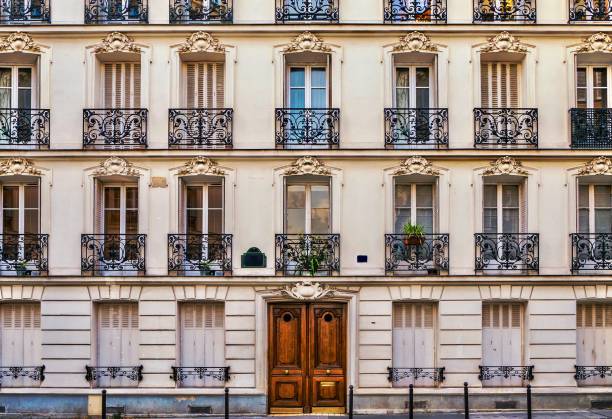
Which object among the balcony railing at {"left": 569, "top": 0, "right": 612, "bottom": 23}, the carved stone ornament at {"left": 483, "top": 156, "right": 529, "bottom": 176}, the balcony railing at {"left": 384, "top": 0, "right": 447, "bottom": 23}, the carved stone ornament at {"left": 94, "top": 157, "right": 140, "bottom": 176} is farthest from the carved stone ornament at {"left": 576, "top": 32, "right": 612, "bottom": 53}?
the carved stone ornament at {"left": 94, "top": 157, "right": 140, "bottom": 176}

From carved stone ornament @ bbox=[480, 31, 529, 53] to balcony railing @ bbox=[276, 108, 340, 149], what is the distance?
436 centimetres

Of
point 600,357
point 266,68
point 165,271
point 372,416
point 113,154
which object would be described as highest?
point 266,68

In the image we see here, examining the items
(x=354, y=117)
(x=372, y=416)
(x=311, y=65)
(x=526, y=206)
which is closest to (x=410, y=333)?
(x=372, y=416)

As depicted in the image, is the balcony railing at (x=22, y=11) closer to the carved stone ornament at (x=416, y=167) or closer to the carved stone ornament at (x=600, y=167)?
the carved stone ornament at (x=416, y=167)

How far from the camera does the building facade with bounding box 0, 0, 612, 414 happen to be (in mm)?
19562

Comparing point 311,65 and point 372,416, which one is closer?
point 372,416

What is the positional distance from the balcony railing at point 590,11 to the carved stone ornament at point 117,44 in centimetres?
1159

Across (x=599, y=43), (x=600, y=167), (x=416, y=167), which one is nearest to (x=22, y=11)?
(x=416, y=167)

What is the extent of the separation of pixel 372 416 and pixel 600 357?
246 inches

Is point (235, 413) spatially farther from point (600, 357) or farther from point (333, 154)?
point (600, 357)

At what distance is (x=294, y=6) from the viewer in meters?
20.1

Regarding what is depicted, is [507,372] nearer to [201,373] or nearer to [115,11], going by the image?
[201,373]

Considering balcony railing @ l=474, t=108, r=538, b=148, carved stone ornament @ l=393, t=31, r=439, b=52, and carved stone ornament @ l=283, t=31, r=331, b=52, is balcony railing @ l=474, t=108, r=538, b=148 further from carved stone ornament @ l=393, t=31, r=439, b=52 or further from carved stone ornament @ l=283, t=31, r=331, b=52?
carved stone ornament @ l=283, t=31, r=331, b=52

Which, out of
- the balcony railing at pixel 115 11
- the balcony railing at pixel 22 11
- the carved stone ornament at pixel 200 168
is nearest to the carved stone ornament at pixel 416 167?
the carved stone ornament at pixel 200 168
